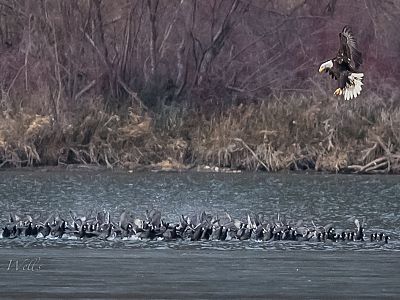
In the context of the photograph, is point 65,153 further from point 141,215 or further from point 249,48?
point 141,215

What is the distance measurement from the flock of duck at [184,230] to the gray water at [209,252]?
1.23ft

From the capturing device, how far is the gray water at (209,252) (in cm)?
1659

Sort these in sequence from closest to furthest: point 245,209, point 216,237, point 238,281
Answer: point 238,281 → point 216,237 → point 245,209

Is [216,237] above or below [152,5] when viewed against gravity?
below

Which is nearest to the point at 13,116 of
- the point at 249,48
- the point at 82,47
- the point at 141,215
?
the point at 82,47

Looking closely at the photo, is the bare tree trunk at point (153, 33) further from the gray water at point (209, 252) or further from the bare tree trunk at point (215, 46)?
the gray water at point (209, 252)

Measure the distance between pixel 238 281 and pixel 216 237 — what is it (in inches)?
182

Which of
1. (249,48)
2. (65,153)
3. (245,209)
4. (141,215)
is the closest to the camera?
(141,215)

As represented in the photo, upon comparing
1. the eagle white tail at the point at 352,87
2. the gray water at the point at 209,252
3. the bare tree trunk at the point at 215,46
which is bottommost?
the gray water at the point at 209,252

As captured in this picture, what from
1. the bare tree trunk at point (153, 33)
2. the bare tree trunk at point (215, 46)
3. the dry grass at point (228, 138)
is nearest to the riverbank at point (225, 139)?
the dry grass at point (228, 138)

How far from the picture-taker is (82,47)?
41250mm

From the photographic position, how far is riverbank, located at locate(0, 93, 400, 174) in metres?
36.8

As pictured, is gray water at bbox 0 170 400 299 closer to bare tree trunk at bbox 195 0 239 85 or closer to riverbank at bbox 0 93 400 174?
riverbank at bbox 0 93 400 174

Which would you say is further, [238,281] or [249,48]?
[249,48]
